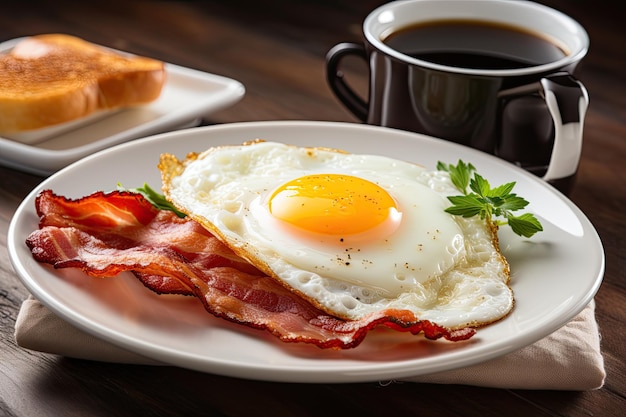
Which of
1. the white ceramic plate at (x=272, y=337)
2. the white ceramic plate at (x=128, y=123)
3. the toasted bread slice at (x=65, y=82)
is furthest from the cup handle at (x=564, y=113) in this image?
the toasted bread slice at (x=65, y=82)

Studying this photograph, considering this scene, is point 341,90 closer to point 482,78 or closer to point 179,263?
point 482,78

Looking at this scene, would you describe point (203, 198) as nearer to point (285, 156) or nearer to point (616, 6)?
point (285, 156)

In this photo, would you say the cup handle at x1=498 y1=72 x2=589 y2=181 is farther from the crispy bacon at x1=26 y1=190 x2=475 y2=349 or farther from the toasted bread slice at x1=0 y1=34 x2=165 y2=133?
the toasted bread slice at x1=0 y1=34 x2=165 y2=133

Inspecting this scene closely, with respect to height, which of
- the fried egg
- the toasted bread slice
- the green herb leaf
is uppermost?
the fried egg

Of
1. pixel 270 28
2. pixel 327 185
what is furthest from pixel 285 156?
pixel 270 28

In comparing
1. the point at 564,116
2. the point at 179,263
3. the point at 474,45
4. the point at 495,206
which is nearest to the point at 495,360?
the point at 495,206

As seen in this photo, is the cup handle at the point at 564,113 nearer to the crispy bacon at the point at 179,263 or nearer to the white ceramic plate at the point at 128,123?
the crispy bacon at the point at 179,263

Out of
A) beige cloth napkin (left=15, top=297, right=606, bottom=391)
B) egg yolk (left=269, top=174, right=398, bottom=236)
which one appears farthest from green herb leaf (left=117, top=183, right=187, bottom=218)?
beige cloth napkin (left=15, top=297, right=606, bottom=391)
